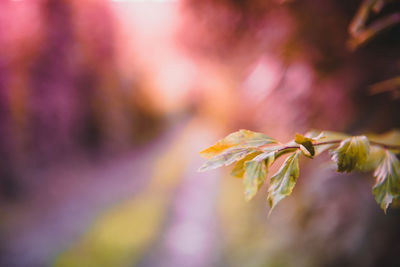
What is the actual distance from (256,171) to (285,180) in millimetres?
71

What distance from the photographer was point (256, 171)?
0.55 m

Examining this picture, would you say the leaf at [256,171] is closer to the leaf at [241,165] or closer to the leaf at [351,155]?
the leaf at [241,165]

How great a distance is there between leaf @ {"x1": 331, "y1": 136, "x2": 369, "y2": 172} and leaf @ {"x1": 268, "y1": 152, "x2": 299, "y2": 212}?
9 cm

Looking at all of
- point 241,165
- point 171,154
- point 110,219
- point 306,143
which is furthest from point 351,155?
point 171,154

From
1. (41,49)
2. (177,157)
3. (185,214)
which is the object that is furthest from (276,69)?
(177,157)

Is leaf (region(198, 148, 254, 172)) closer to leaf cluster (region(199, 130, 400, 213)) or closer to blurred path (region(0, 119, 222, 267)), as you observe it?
leaf cluster (region(199, 130, 400, 213))

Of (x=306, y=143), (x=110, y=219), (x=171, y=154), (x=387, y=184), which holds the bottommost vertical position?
(x=387, y=184)

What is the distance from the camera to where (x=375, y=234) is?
149 cm

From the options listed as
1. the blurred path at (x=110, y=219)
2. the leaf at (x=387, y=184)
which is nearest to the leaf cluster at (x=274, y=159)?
the leaf at (x=387, y=184)

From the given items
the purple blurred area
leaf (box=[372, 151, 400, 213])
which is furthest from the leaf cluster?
the purple blurred area

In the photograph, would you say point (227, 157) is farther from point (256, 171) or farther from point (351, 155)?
point (351, 155)

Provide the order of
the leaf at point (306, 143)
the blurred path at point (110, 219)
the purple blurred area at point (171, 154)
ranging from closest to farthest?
the leaf at point (306, 143)
the purple blurred area at point (171, 154)
the blurred path at point (110, 219)

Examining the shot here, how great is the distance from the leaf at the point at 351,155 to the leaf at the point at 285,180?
0.09 m

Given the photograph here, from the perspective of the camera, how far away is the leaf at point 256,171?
54 centimetres
